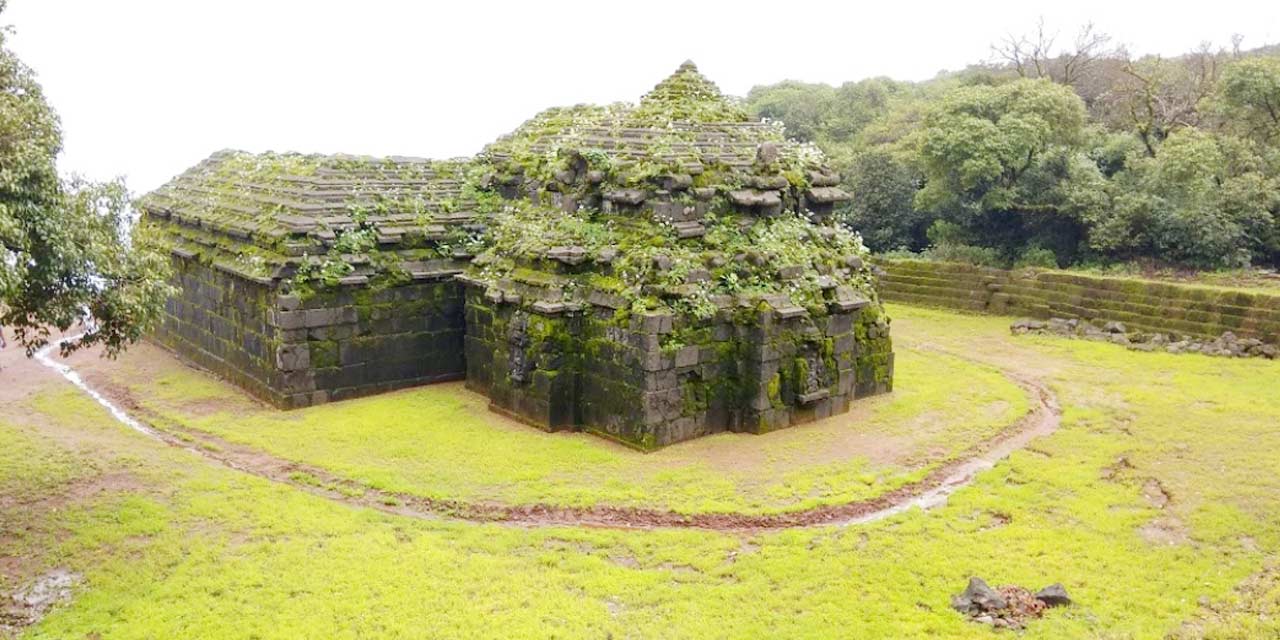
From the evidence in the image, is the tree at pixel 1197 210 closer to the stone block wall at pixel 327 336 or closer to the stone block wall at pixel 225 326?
the stone block wall at pixel 327 336

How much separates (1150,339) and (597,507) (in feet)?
52.0

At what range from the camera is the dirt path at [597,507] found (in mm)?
11984

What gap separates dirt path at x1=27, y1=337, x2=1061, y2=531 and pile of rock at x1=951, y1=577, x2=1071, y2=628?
221cm

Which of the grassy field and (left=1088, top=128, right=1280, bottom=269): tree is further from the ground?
(left=1088, top=128, right=1280, bottom=269): tree

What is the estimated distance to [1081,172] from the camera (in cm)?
2967

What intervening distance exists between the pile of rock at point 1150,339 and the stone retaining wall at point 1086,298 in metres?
0.39

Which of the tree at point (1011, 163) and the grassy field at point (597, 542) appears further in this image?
the tree at point (1011, 163)

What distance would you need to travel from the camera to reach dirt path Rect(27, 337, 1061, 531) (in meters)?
12.0

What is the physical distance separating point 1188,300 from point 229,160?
21.2 m

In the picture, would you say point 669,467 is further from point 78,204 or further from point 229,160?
point 229,160

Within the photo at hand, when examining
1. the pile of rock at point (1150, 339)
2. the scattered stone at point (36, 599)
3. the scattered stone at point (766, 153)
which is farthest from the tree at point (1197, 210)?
the scattered stone at point (36, 599)

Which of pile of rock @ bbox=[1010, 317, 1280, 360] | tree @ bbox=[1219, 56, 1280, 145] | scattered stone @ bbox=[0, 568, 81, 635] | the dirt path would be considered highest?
tree @ bbox=[1219, 56, 1280, 145]

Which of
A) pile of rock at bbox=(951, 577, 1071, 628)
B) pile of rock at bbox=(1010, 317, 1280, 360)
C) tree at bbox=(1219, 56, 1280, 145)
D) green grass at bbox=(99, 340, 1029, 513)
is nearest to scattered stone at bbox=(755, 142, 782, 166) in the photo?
green grass at bbox=(99, 340, 1029, 513)

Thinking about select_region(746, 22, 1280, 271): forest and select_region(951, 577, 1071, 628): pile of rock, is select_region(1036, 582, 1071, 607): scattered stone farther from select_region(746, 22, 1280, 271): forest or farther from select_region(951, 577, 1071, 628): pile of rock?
select_region(746, 22, 1280, 271): forest
